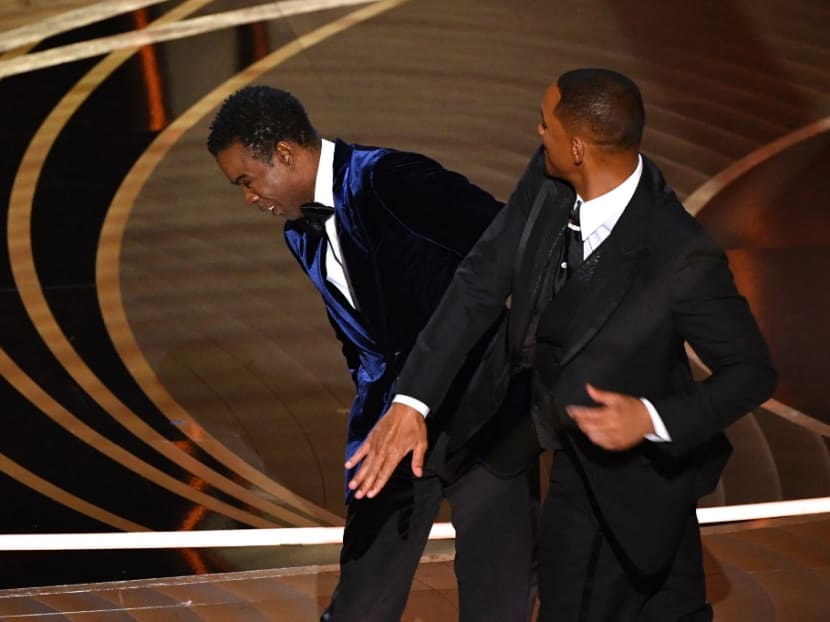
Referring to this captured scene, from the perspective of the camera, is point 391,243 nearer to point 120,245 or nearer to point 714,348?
point 714,348

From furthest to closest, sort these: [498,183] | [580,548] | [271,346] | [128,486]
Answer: [498,183] < [271,346] < [128,486] < [580,548]

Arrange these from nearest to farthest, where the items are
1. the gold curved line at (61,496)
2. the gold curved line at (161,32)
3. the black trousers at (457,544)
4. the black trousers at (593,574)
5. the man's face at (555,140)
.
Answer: the man's face at (555,140), the black trousers at (593,574), the black trousers at (457,544), the gold curved line at (61,496), the gold curved line at (161,32)

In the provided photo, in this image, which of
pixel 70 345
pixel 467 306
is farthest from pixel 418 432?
pixel 70 345

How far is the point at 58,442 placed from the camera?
13.7 ft

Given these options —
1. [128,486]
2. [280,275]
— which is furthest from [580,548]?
[280,275]

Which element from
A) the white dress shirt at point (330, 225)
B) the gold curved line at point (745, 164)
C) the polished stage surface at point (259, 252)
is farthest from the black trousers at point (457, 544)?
the gold curved line at point (745, 164)

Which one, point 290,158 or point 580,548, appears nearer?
point 580,548

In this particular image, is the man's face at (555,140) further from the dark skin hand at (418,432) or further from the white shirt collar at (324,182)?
the white shirt collar at (324,182)

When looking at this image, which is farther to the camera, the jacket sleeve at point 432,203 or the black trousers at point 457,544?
the black trousers at point 457,544

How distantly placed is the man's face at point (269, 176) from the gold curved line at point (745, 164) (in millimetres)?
3098

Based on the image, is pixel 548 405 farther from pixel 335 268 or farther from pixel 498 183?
pixel 498 183

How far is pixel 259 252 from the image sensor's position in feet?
17.5

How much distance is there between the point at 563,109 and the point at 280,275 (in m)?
3.10

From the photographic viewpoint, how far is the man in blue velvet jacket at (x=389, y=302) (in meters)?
2.52
